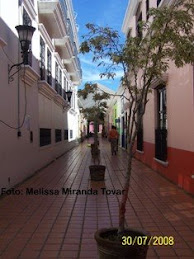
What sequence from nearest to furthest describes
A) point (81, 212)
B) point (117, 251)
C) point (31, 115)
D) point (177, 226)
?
point (117, 251) → point (177, 226) → point (81, 212) → point (31, 115)

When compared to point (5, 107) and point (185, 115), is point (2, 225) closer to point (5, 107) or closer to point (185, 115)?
point (5, 107)

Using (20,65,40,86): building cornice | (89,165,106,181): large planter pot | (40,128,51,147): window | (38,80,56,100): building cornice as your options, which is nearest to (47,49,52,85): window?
(38,80,56,100): building cornice

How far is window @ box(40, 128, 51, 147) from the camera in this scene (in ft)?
46.7

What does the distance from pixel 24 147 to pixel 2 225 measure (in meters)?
4.94

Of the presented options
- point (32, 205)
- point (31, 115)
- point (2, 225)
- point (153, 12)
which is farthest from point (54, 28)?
point (153, 12)

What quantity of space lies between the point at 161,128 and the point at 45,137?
4761mm

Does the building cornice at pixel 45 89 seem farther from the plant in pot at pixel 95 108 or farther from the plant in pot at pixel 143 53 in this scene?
the plant in pot at pixel 143 53

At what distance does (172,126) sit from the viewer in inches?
412

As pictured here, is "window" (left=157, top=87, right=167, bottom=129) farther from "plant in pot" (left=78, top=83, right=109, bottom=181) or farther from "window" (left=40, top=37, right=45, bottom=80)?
"window" (left=40, top=37, right=45, bottom=80)

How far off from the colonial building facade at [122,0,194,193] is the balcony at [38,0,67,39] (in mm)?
3349

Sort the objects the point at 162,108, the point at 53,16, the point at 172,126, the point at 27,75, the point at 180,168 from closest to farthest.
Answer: the point at 180,168 → the point at 172,126 → the point at 27,75 → the point at 162,108 → the point at 53,16

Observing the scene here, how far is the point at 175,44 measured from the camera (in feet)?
14.0

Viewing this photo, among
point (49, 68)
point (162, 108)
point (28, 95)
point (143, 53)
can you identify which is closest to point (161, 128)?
point (162, 108)

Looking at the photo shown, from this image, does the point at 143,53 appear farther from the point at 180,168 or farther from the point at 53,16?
the point at 53,16
